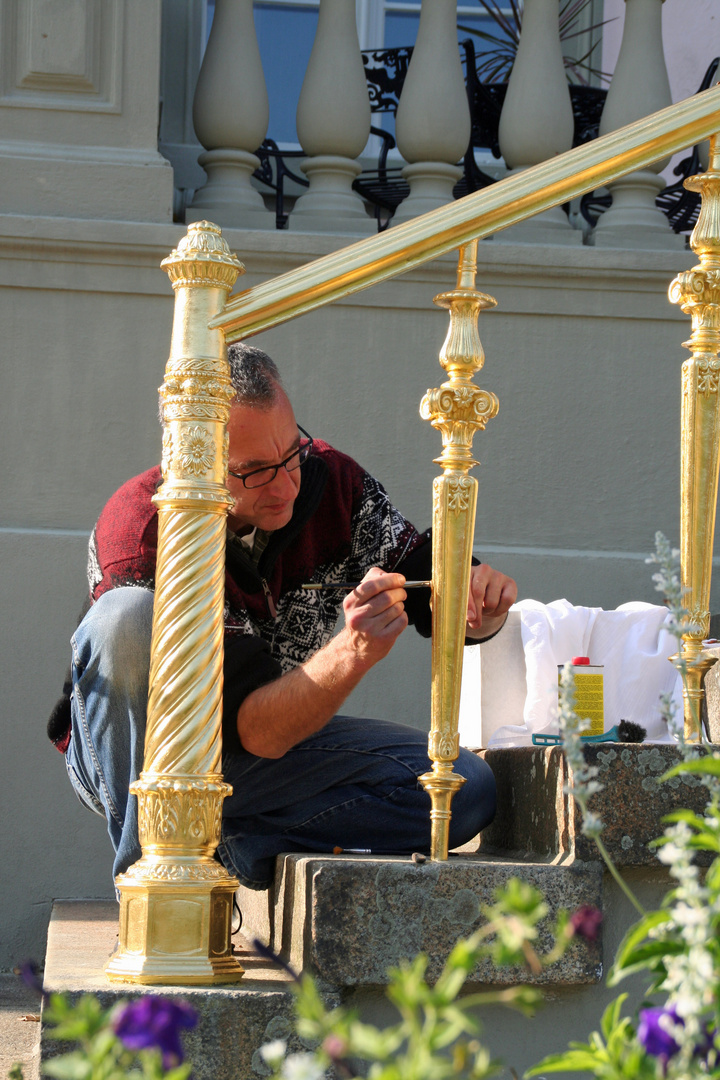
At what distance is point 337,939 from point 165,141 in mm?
3140

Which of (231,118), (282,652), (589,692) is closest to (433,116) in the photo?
(231,118)

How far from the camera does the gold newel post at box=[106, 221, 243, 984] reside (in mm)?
1721

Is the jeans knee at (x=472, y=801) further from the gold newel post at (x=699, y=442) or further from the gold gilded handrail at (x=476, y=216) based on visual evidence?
the gold gilded handrail at (x=476, y=216)

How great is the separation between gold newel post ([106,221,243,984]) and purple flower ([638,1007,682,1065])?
96cm

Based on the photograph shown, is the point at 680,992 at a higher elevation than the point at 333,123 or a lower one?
lower

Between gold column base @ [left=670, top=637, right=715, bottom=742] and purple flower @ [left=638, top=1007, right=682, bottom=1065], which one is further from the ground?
gold column base @ [left=670, top=637, right=715, bottom=742]

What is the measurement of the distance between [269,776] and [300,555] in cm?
48

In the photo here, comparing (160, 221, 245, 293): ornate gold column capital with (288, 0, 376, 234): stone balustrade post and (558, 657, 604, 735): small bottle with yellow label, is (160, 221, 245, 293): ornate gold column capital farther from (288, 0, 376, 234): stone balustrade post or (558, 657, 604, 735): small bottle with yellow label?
(288, 0, 376, 234): stone balustrade post

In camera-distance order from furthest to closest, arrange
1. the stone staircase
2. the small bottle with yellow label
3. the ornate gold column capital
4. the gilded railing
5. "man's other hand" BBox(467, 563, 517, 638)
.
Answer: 1. the small bottle with yellow label
2. "man's other hand" BBox(467, 563, 517, 638)
3. the ornate gold column capital
4. the gilded railing
5. the stone staircase

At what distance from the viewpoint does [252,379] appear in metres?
2.29

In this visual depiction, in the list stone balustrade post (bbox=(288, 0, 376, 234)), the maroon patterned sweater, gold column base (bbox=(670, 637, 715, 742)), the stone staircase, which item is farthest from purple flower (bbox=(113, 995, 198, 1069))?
stone balustrade post (bbox=(288, 0, 376, 234))

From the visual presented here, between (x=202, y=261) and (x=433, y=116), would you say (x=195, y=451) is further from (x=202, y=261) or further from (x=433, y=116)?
(x=433, y=116)

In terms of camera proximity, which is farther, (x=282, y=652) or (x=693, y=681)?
(x=282, y=652)

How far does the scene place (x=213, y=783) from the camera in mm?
1785
